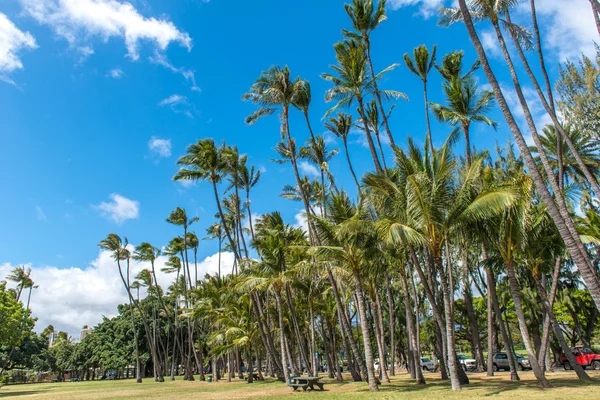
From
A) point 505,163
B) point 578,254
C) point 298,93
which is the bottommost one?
point 578,254

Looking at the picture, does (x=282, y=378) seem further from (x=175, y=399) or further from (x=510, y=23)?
(x=510, y=23)

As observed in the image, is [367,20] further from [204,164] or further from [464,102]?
[204,164]

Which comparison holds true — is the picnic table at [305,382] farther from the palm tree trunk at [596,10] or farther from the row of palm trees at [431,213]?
the palm tree trunk at [596,10]

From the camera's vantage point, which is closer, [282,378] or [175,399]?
[175,399]

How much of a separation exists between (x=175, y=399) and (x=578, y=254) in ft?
57.8

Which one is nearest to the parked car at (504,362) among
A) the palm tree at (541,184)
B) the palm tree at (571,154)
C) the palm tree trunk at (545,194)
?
the palm tree at (571,154)

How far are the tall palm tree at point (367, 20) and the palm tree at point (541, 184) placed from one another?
642 centimetres

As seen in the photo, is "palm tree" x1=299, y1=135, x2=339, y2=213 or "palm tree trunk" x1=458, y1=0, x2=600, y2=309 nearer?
"palm tree trunk" x1=458, y1=0, x2=600, y2=309

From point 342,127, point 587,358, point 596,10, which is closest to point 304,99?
point 342,127

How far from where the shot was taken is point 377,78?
1859 cm

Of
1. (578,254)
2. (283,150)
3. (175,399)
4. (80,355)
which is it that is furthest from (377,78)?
(80,355)

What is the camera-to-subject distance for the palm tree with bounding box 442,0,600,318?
10359 millimetres

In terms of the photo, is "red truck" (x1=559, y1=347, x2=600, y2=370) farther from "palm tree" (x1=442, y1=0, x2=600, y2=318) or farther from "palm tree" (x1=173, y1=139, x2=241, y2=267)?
"palm tree" (x1=173, y1=139, x2=241, y2=267)

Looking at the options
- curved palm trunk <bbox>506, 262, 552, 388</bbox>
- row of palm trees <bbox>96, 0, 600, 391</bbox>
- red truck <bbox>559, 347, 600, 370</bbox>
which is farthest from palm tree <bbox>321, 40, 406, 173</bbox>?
red truck <bbox>559, 347, 600, 370</bbox>
